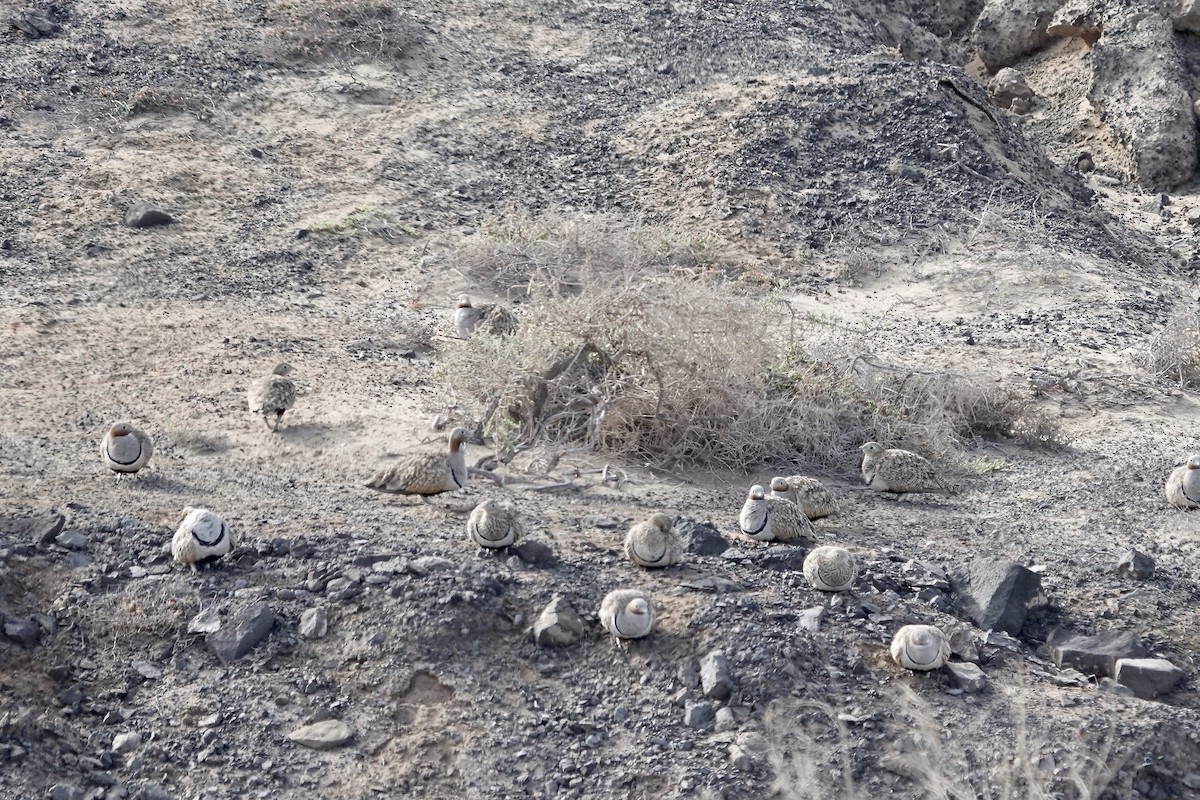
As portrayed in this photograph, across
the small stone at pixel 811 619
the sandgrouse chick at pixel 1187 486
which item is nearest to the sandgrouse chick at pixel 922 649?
the small stone at pixel 811 619

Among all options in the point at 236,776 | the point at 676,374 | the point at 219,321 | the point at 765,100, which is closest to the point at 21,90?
the point at 219,321

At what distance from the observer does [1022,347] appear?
10609 mm

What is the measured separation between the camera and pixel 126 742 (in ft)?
16.7

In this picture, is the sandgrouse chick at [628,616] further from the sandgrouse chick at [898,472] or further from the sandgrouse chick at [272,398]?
the sandgrouse chick at [272,398]

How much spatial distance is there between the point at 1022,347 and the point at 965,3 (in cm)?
1016

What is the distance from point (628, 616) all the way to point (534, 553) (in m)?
0.82

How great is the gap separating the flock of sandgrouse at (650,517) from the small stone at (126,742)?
928 mm

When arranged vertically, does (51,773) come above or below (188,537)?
below

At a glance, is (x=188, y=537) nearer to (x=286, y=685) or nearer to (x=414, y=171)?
(x=286, y=685)

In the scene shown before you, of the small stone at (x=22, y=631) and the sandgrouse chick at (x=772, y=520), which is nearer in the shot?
the small stone at (x=22, y=631)

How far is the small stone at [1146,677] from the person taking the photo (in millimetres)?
5801

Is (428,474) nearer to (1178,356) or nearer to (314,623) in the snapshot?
(314,623)

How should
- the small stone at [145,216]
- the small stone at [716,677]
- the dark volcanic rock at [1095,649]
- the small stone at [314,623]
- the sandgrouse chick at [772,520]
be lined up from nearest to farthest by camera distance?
the small stone at [716,677]
the small stone at [314,623]
the dark volcanic rock at [1095,649]
the sandgrouse chick at [772,520]
the small stone at [145,216]

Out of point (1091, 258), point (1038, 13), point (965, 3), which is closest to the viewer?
point (1091, 258)
